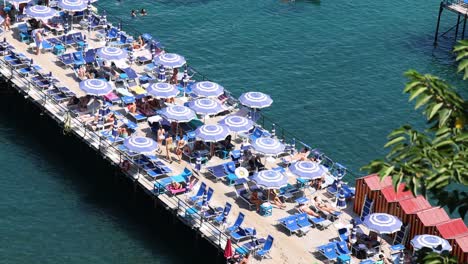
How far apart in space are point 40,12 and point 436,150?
54.8 meters

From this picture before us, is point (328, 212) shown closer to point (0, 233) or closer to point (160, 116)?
point (160, 116)

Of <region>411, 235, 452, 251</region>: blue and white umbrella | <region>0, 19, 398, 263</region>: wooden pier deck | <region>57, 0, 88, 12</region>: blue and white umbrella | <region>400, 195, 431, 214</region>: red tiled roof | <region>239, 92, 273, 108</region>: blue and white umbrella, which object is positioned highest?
<region>57, 0, 88, 12</region>: blue and white umbrella

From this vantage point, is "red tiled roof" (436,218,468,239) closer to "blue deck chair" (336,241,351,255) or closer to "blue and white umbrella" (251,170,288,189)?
"blue deck chair" (336,241,351,255)

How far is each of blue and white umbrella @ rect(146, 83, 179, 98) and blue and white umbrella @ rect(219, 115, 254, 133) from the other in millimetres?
4871

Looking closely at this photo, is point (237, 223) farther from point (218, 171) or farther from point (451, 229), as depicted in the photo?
point (451, 229)

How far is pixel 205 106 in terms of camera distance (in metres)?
63.7

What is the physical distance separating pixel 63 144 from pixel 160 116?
24.3 feet

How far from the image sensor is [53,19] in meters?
79.5

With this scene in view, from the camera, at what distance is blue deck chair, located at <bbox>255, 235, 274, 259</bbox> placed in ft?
167

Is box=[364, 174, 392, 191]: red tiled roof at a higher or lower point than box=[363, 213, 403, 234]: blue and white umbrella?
higher

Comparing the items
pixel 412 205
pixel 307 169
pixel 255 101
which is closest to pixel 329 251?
pixel 412 205

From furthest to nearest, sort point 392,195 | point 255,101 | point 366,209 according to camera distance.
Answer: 1. point 255,101
2. point 366,209
3. point 392,195

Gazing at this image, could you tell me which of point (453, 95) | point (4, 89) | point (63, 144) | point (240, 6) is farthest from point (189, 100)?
point (453, 95)

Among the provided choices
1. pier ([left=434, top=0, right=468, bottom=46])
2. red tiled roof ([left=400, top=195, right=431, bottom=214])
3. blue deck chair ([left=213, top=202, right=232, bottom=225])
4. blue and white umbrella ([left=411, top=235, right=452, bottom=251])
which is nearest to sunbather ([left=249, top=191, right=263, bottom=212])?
blue deck chair ([left=213, top=202, right=232, bottom=225])
